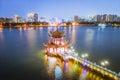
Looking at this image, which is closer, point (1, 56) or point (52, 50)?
point (52, 50)

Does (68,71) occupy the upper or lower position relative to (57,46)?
lower

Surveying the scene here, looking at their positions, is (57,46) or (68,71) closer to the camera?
(68,71)

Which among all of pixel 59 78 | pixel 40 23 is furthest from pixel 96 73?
pixel 40 23

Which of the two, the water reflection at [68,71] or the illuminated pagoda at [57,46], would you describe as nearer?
the water reflection at [68,71]

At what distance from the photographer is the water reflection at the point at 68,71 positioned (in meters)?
20.2

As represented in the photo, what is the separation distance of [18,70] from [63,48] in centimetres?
729

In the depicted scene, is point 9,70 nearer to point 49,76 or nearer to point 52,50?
point 49,76

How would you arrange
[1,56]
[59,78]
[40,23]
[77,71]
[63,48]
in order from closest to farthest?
1. [59,78]
2. [77,71]
3. [63,48]
4. [1,56]
5. [40,23]

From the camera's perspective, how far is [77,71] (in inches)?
869

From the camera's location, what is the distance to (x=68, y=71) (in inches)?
880

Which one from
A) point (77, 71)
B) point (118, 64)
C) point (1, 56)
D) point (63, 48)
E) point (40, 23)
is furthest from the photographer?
point (40, 23)

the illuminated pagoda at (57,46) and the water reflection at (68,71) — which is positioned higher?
the illuminated pagoda at (57,46)

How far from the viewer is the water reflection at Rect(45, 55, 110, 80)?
20.2 metres

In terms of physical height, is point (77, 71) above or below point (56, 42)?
below
